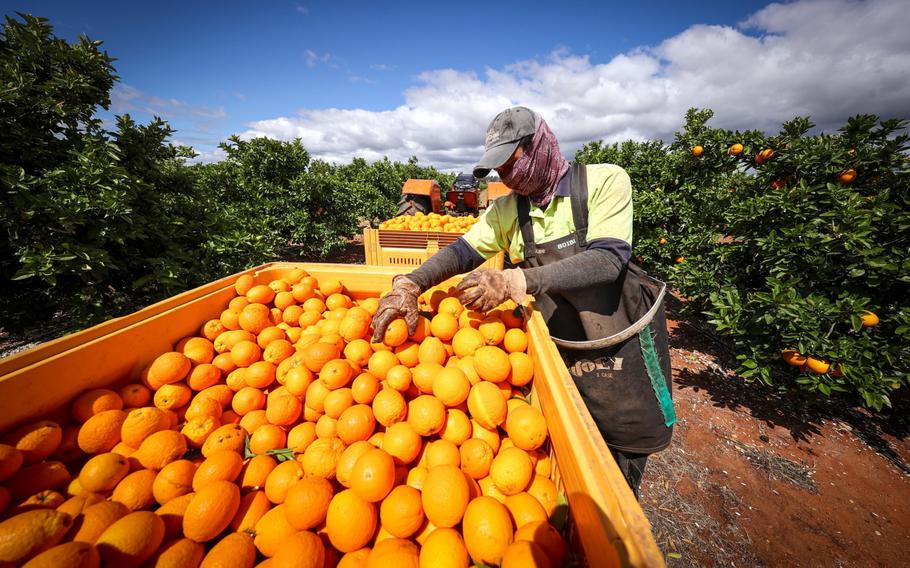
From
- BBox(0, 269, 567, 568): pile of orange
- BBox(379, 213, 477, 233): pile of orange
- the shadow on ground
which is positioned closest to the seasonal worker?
BBox(0, 269, 567, 568): pile of orange

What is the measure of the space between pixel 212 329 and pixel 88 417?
0.80m

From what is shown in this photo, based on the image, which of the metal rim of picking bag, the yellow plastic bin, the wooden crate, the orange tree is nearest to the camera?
the yellow plastic bin

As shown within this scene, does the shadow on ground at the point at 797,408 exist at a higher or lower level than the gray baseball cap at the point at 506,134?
lower

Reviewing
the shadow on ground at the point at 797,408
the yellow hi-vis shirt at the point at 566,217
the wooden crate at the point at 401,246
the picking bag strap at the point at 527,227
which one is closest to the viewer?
the yellow hi-vis shirt at the point at 566,217

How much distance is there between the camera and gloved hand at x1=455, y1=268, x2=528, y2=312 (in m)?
1.84

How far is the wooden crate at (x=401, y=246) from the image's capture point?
480 cm

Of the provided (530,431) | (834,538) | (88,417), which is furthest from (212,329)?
(834,538)

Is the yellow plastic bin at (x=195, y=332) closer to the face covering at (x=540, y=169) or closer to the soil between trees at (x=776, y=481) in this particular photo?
the face covering at (x=540, y=169)

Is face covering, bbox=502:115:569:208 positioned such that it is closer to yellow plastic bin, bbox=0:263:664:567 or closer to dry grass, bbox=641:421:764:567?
yellow plastic bin, bbox=0:263:664:567

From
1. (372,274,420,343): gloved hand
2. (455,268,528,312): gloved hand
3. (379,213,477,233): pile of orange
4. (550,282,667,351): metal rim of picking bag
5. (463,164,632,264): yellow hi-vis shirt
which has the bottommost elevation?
(550,282,667,351): metal rim of picking bag

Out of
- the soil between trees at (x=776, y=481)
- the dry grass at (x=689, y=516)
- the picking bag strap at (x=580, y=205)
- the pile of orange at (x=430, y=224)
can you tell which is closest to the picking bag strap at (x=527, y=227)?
the picking bag strap at (x=580, y=205)

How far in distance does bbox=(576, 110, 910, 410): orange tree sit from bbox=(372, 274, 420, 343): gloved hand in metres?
4.46

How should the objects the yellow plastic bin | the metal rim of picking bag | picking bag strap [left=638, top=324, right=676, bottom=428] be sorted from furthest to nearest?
picking bag strap [left=638, top=324, right=676, bottom=428] → the metal rim of picking bag → the yellow plastic bin

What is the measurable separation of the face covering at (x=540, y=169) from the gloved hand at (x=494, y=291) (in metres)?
0.67
